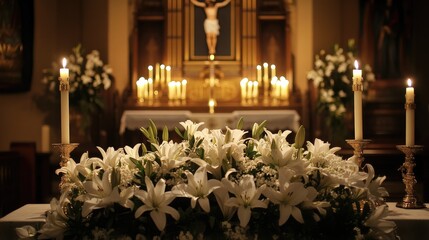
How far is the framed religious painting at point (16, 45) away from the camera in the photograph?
8023mm

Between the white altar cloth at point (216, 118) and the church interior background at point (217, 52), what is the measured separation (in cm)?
59

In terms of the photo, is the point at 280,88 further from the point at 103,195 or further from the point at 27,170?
the point at 103,195

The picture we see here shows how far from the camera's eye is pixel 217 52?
9.88 metres

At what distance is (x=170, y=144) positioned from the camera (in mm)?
1657

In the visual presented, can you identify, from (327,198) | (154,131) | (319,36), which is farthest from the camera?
(319,36)

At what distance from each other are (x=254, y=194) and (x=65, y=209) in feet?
1.59

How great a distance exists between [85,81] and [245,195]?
7.50 m

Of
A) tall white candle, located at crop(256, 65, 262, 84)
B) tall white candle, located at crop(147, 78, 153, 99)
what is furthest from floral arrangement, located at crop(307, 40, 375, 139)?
tall white candle, located at crop(147, 78, 153, 99)

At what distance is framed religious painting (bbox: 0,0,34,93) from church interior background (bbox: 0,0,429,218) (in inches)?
17.0

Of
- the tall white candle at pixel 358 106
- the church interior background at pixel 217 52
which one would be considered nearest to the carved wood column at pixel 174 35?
the church interior background at pixel 217 52

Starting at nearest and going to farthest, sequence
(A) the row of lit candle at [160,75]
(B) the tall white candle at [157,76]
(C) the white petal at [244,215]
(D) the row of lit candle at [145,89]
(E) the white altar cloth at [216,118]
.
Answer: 1. (C) the white petal at [244,215]
2. (E) the white altar cloth at [216,118]
3. (D) the row of lit candle at [145,89]
4. (A) the row of lit candle at [160,75]
5. (B) the tall white candle at [157,76]

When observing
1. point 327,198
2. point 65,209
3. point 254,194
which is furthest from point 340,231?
point 65,209

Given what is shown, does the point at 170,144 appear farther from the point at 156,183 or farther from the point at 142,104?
the point at 142,104

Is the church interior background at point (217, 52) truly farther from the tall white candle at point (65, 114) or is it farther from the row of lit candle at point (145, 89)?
the tall white candle at point (65, 114)
